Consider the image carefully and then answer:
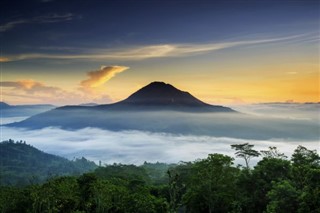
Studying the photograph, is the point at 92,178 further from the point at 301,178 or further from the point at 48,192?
the point at 301,178

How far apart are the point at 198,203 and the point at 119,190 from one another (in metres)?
8.20

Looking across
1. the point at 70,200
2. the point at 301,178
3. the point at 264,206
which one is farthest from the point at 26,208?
the point at 301,178

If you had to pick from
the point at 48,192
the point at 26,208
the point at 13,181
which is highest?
the point at 48,192

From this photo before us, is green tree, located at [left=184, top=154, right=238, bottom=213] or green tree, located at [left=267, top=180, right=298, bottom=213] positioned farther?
green tree, located at [left=184, top=154, right=238, bottom=213]

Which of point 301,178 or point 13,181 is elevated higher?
point 301,178

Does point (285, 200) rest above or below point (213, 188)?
above

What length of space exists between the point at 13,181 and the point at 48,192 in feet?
498

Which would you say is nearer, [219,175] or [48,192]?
[48,192]

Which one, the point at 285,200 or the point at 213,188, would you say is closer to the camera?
the point at 285,200

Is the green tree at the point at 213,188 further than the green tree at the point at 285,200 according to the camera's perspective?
Yes

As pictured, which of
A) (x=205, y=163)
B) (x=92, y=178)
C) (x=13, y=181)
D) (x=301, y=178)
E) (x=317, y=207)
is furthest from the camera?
(x=13, y=181)

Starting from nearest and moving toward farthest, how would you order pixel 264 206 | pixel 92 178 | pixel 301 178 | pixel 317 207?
pixel 317 207 → pixel 301 178 → pixel 264 206 → pixel 92 178

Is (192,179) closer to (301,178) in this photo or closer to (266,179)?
(266,179)

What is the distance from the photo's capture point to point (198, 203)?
3766cm
